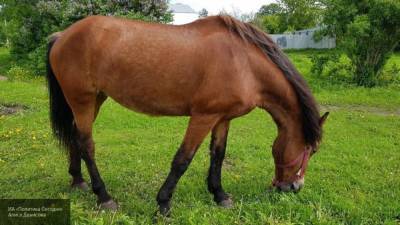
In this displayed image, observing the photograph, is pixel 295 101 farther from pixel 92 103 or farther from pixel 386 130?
pixel 386 130

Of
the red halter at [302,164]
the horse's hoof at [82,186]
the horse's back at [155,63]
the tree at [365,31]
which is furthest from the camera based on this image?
the tree at [365,31]

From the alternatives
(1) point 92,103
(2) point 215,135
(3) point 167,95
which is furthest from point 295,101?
(1) point 92,103

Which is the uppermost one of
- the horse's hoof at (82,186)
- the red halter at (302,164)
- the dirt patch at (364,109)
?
the red halter at (302,164)

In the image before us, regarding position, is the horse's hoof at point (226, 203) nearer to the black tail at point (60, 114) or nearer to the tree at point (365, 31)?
the black tail at point (60, 114)

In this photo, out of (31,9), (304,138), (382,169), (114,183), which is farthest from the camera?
(31,9)

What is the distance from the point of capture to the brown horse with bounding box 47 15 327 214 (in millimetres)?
3941

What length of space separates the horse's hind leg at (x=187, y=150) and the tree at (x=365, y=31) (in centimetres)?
888

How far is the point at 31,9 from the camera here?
15.8 m

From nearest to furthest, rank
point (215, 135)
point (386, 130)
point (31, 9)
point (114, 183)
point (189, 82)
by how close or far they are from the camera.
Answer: point (189, 82)
point (215, 135)
point (114, 183)
point (386, 130)
point (31, 9)

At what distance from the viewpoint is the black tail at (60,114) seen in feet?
15.5

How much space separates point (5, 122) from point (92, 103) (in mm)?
4451

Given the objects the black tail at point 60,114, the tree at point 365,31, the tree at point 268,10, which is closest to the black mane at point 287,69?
the black tail at point 60,114

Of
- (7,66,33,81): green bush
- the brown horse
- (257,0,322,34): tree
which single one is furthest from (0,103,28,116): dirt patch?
(257,0,322,34): tree

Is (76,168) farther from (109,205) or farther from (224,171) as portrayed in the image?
(224,171)
